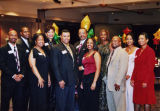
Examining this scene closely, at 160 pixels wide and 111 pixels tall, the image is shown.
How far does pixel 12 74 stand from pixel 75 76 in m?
1.10

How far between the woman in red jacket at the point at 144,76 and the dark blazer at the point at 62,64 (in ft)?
3.96

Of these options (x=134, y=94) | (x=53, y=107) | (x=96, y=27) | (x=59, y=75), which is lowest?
(x=53, y=107)

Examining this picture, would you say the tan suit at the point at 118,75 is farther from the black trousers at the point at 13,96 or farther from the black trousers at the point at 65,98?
the black trousers at the point at 13,96

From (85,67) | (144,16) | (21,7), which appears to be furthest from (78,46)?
(144,16)

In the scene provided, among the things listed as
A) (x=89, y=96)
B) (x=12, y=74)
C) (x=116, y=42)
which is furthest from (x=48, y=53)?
(x=116, y=42)

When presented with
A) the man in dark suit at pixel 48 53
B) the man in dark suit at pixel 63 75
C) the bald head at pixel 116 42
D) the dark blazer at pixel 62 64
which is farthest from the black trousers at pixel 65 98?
the bald head at pixel 116 42

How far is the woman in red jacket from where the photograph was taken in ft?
13.3

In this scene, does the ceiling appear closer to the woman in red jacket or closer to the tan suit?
the woman in red jacket

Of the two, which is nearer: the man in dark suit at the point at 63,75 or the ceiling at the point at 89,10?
the man in dark suit at the point at 63,75

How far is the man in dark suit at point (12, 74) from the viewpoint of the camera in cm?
411

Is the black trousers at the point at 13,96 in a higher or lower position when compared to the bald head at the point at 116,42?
lower

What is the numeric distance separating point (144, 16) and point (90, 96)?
904 centimetres

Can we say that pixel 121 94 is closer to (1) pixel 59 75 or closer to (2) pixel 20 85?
(1) pixel 59 75

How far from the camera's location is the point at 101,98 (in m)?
4.36
